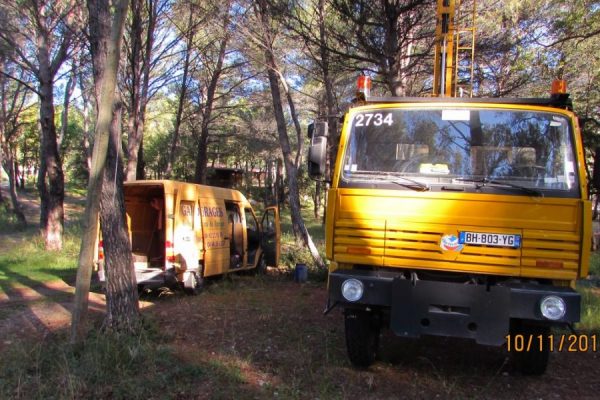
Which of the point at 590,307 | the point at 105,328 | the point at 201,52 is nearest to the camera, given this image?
the point at 105,328

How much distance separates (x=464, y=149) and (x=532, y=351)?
205cm

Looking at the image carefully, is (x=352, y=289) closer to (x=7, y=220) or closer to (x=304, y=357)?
(x=304, y=357)

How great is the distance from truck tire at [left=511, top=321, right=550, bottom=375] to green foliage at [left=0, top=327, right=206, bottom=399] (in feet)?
9.87

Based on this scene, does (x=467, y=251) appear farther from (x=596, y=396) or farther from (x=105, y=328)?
(x=105, y=328)

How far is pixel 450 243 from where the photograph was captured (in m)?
4.59

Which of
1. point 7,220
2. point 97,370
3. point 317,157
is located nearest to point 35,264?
point 97,370

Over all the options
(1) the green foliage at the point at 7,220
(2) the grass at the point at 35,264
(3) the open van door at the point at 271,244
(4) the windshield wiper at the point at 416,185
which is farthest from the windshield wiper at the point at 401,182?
(1) the green foliage at the point at 7,220

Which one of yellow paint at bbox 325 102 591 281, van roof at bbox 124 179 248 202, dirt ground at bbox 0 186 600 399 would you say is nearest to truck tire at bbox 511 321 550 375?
dirt ground at bbox 0 186 600 399

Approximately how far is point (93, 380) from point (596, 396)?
4.59 meters

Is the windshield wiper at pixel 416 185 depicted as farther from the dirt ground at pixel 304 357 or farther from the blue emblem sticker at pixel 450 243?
the dirt ground at pixel 304 357

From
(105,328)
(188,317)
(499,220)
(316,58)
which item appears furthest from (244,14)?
(499,220)

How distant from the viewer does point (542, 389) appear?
4.93 meters

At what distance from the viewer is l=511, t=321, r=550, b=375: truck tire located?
15.9 ft
